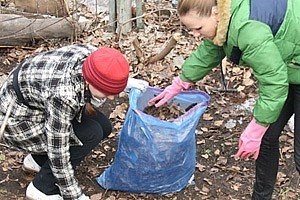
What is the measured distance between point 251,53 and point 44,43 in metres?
3.04

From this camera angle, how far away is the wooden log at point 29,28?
519cm

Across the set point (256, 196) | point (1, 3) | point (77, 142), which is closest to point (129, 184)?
point (77, 142)

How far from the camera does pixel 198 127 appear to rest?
4473 millimetres

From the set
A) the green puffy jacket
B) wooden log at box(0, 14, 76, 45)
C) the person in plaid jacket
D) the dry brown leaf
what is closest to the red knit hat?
the person in plaid jacket

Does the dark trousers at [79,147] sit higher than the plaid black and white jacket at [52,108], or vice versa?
the plaid black and white jacket at [52,108]

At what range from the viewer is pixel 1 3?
588cm

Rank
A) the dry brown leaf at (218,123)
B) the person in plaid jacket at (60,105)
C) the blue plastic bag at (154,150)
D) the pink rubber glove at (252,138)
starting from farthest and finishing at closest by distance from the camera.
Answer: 1. the dry brown leaf at (218,123)
2. the blue plastic bag at (154,150)
3. the person in plaid jacket at (60,105)
4. the pink rubber glove at (252,138)

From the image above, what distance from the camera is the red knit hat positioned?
3.05 meters

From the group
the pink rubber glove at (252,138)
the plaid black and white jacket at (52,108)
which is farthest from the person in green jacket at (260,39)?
the plaid black and white jacket at (52,108)

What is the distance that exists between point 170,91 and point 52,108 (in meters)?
0.72

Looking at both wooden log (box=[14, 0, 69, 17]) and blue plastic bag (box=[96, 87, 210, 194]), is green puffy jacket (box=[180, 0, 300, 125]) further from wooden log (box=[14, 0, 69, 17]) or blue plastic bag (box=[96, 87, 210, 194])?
wooden log (box=[14, 0, 69, 17])

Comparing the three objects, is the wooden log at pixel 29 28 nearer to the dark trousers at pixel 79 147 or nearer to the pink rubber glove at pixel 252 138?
the dark trousers at pixel 79 147

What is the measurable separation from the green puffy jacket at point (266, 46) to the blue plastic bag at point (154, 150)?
26.7 inches

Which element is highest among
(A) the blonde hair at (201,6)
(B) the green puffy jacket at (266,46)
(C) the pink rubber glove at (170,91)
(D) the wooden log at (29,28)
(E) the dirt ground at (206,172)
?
(A) the blonde hair at (201,6)
